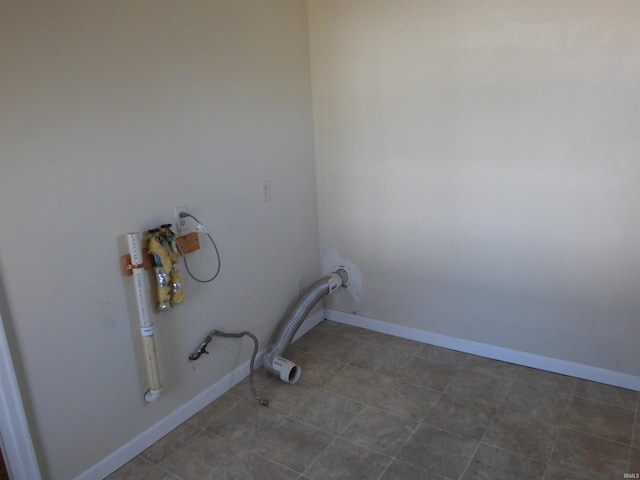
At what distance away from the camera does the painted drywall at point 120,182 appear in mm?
1671

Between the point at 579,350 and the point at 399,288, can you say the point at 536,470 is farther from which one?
the point at 399,288

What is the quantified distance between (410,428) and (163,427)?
1.21 metres

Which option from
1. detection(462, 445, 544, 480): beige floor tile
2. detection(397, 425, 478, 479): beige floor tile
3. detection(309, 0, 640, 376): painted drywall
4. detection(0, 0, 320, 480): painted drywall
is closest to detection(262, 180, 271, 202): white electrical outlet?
detection(0, 0, 320, 480): painted drywall

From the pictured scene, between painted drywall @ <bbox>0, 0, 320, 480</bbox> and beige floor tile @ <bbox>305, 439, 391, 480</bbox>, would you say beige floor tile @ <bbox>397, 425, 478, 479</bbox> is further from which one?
painted drywall @ <bbox>0, 0, 320, 480</bbox>

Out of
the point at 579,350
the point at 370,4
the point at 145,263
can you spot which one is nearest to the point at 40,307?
the point at 145,263

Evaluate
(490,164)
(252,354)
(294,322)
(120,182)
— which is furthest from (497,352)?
(120,182)

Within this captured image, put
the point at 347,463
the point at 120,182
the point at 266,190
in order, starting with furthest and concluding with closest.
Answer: the point at 266,190, the point at 347,463, the point at 120,182

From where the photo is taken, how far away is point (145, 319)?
2037mm

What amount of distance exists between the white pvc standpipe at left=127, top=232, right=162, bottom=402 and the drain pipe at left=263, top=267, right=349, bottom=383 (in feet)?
2.37

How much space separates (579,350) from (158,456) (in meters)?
2.25

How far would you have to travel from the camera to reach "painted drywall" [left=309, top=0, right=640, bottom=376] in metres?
2.26

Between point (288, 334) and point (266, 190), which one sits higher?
point (266, 190)

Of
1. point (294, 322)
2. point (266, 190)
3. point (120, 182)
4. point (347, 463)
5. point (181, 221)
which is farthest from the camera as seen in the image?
point (294, 322)

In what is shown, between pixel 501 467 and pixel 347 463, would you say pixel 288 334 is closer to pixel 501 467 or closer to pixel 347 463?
pixel 347 463
